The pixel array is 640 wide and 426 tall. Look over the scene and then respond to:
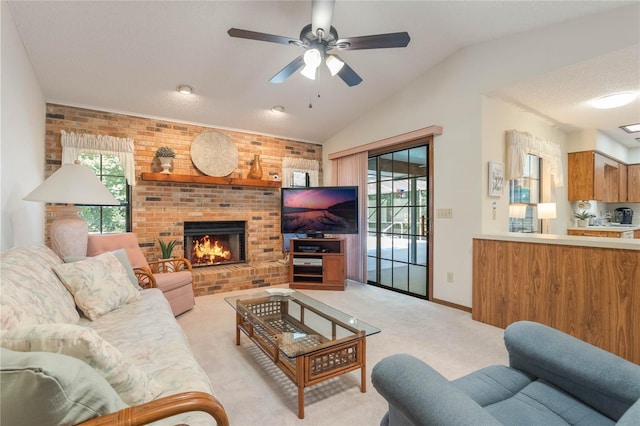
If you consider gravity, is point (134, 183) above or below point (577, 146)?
below

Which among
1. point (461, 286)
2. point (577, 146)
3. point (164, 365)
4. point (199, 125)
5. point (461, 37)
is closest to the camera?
point (164, 365)

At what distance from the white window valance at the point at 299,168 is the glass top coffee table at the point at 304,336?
2795 millimetres

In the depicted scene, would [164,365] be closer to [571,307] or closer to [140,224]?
[571,307]

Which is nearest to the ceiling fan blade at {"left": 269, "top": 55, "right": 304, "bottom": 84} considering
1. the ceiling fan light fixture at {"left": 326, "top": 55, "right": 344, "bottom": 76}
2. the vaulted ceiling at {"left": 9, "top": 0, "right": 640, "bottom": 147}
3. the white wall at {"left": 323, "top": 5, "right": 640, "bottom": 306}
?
the ceiling fan light fixture at {"left": 326, "top": 55, "right": 344, "bottom": 76}

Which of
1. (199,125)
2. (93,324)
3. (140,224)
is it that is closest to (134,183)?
(140,224)

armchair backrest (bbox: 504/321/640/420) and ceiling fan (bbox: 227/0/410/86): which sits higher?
ceiling fan (bbox: 227/0/410/86)

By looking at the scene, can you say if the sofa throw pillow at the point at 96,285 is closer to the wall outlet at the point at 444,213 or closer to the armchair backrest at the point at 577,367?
the armchair backrest at the point at 577,367

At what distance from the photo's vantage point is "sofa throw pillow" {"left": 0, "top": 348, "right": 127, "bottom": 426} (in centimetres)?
65

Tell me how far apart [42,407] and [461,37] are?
3976mm

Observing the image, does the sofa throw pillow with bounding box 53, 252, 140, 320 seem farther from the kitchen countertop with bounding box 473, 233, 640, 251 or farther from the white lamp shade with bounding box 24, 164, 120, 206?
the kitchen countertop with bounding box 473, 233, 640, 251

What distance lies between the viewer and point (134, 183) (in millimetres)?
3939

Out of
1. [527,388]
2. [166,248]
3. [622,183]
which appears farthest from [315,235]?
[622,183]

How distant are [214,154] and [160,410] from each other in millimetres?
4156

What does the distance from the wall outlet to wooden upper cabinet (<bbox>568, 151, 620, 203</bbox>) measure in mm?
2924
